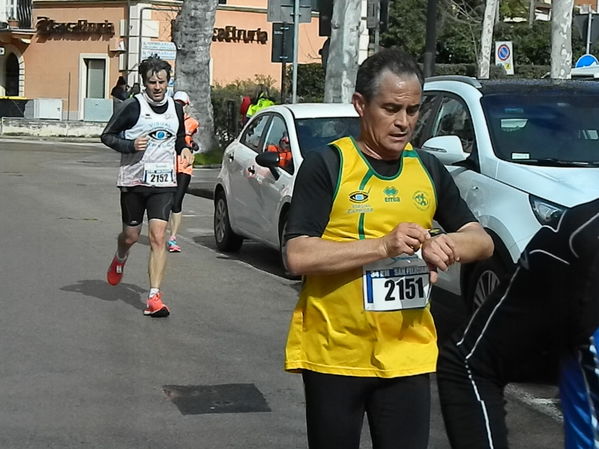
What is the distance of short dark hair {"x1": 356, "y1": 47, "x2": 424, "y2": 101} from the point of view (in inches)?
154

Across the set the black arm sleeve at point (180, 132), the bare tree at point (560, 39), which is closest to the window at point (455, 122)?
the black arm sleeve at point (180, 132)

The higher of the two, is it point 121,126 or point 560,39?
point 560,39

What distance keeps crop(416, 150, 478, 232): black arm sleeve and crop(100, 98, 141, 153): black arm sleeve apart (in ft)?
17.9

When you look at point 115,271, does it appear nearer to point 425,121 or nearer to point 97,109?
point 425,121

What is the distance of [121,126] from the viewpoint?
9.40 metres

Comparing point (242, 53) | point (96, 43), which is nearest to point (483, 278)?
point (96, 43)

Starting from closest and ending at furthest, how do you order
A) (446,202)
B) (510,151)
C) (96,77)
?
(446,202)
(510,151)
(96,77)

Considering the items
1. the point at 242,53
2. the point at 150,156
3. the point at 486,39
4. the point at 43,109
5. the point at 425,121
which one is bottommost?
the point at 43,109

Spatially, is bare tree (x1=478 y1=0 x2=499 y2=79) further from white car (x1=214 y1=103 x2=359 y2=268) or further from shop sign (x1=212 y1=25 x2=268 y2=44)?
white car (x1=214 y1=103 x2=359 y2=268)

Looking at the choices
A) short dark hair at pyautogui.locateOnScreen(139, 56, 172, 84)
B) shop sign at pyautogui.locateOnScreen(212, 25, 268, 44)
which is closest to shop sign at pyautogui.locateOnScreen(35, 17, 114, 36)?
shop sign at pyautogui.locateOnScreen(212, 25, 268, 44)

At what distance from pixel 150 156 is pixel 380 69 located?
5.72m

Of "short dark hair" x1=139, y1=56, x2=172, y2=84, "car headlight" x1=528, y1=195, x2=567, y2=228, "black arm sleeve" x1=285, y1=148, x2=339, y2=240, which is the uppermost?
"short dark hair" x1=139, y1=56, x2=172, y2=84

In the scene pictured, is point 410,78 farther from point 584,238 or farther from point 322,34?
point 322,34

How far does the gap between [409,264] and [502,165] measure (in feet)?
13.8
